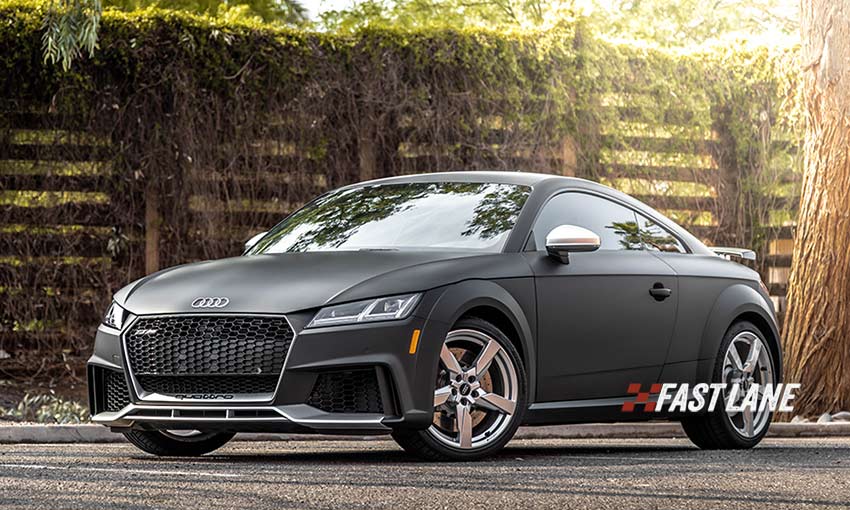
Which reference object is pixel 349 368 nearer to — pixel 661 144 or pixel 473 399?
pixel 473 399

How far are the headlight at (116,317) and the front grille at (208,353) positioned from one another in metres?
0.11

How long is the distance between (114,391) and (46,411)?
4.08 meters

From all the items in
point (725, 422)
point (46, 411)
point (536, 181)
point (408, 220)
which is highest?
point (536, 181)

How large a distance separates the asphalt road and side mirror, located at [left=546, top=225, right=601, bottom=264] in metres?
1.15

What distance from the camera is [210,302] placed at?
22.7ft

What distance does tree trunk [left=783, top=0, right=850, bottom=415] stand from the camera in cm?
1147

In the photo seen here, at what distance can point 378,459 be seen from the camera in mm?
7434

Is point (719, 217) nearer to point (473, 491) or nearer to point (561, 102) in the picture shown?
point (561, 102)

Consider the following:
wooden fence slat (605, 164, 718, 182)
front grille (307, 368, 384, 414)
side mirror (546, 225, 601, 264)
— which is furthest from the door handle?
wooden fence slat (605, 164, 718, 182)

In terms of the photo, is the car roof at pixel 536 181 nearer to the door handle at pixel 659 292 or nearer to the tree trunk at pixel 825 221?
the door handle at pixel 659 292

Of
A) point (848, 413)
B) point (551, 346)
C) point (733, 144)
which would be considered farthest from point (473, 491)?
point (733, 144)

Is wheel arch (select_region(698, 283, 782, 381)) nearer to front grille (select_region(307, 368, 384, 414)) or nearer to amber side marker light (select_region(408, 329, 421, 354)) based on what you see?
amber side marker light (select_region(408, 329, 421, 354))

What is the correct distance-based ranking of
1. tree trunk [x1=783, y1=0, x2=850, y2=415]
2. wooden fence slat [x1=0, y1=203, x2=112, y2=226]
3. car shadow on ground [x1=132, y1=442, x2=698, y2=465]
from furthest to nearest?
wooden fence slat [x1=0, y1=203, x2=112, y2=226], tree trunk [x1=783, y1=0, x2=850, y2=415], car shadow on ground [x1=132, y1=442, x2=698, y2=465]

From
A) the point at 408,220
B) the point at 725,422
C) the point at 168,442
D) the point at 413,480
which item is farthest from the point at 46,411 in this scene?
the point at 413,480
